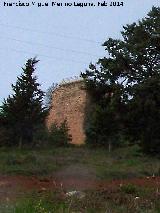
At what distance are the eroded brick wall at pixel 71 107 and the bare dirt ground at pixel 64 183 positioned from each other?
Answer: 21202 mm

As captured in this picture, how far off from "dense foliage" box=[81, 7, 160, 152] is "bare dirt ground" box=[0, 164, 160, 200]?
27.8 ft

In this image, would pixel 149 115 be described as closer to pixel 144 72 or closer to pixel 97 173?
pixel 144 72

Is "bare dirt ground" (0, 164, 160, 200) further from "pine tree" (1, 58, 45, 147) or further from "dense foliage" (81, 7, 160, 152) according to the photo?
"pine tree" (1, 58, 45, 147)

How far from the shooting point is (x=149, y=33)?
2555cm

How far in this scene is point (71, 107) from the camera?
40094 mm

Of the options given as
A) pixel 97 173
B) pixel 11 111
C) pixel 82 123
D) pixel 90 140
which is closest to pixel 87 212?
pixel 97 173

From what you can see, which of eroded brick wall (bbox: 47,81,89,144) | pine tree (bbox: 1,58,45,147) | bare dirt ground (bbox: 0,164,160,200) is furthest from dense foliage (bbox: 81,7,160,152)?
eroded brick wall (bbox: 47,81,89,144)

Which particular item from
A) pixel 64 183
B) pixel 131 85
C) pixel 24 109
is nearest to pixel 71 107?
pixel 24 109

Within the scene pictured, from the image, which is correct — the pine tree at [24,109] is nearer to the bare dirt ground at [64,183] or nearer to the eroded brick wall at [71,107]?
the eroded brick wall at [71,107]

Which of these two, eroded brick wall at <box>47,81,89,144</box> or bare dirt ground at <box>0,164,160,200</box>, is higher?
eroded brick wall at <box>47,81,89,144</box>

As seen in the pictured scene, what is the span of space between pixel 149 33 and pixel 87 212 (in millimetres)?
19319

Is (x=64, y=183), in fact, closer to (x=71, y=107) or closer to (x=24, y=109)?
(x=24, y=109)

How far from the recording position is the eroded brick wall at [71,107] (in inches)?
1506

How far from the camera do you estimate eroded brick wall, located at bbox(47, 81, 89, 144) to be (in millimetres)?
38250
